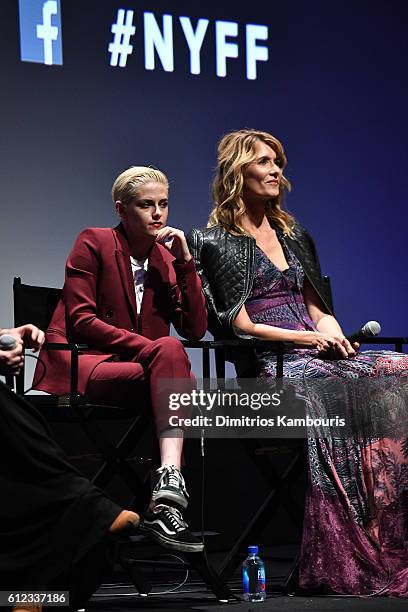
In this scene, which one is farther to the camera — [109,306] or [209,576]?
[109,306]

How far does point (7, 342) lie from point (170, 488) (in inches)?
Result: 23.8

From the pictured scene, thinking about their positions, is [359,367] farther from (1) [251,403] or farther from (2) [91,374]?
(2) [91,374]

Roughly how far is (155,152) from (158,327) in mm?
1470

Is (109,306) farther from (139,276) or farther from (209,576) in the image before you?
(209,576)

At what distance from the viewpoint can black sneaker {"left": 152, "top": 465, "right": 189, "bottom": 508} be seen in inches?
114

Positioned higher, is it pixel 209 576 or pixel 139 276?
pixel 139 276

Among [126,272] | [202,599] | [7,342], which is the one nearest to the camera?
[7,342]

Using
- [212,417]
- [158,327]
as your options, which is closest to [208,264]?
[158,327]

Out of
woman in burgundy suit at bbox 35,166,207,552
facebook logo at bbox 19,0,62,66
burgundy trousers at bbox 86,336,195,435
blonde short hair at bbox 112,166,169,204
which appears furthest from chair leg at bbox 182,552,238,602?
facebook logo at bbox 19,0,62,66

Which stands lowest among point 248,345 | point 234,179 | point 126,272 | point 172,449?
point 172,449

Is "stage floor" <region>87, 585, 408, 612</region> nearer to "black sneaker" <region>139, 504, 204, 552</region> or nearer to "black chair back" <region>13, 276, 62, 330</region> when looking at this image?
"black sneaker" <region>139, 504, 204, 552</region>

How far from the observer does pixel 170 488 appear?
2914mm

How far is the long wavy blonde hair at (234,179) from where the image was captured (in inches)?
155

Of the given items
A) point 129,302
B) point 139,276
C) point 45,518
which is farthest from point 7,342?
point 139,276
